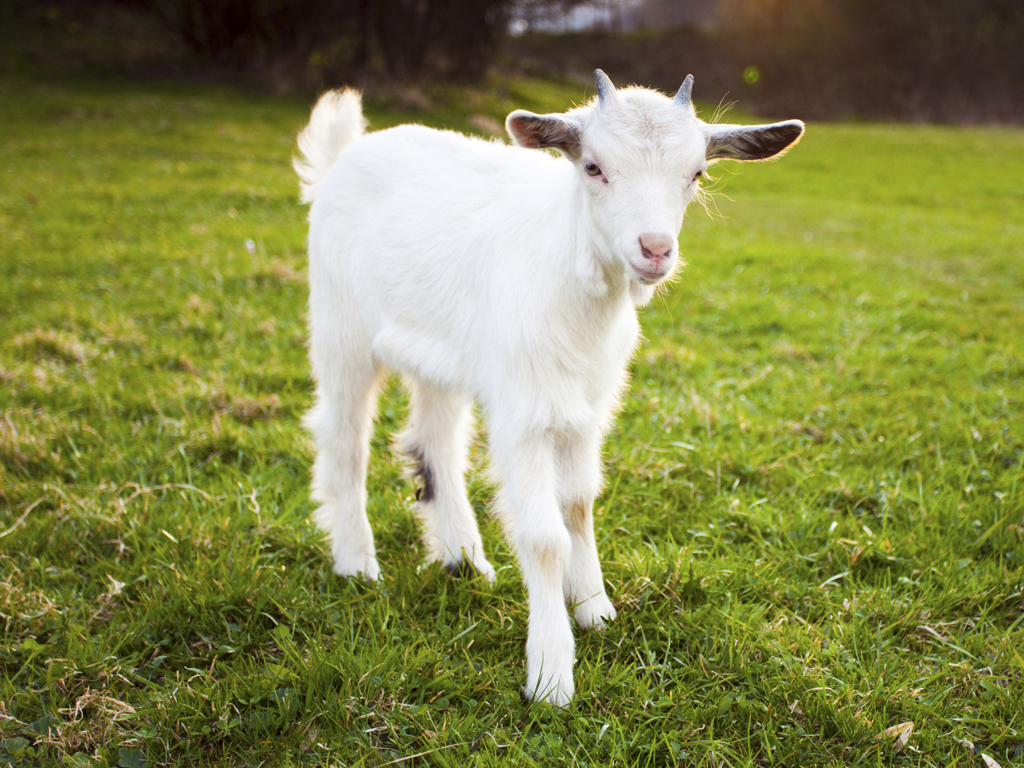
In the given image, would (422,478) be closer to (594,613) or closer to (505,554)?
(505,554)

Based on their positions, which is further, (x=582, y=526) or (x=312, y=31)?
(x=312, y=31)

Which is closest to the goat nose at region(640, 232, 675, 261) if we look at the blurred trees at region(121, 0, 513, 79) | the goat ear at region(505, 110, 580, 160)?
A: the goat ear at region(505, 110, 580, 160)

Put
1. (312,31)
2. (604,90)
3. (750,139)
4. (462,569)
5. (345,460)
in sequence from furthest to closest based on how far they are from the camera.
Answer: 1. (312,31)
2. (345,460)
3. (462,569)
4. (750,139)
5. (604,90)

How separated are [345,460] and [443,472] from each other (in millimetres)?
407

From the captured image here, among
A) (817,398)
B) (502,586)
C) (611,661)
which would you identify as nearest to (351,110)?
(502,586)

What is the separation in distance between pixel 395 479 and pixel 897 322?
177 inches

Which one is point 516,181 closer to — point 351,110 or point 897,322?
point 351,110

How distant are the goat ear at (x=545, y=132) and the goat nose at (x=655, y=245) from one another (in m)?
0.46

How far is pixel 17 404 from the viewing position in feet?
13.1

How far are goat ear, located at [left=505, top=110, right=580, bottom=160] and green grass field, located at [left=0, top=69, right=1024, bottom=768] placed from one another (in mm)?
926

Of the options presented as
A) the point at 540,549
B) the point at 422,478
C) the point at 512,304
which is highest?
the point at 512,304

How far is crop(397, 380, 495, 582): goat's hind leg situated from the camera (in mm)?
2955

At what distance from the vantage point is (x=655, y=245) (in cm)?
201

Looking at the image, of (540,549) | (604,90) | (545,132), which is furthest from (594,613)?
(604,90)
